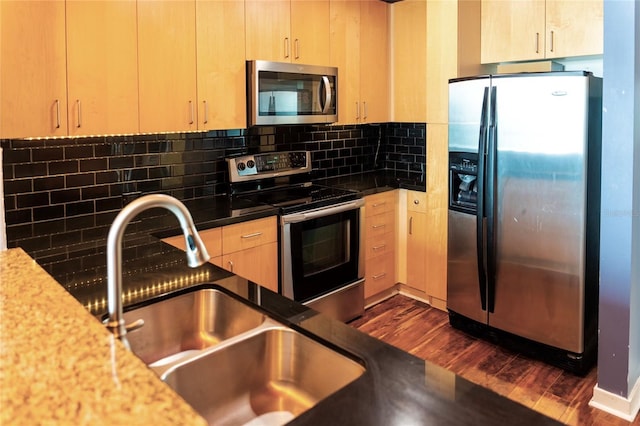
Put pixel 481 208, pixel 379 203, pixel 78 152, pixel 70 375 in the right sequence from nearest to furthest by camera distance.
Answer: pixel 70 375 < pixel 78 152 < pixel 481 208 < pixel 379 203

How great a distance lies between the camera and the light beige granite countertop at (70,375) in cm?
78

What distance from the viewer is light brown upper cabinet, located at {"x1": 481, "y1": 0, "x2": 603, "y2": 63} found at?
10.2 feet

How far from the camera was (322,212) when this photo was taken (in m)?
3.24

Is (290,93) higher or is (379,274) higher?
(290,93)

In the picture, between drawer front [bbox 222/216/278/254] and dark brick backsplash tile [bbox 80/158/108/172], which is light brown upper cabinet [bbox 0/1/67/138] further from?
drawer front [bbox 222/216/278/254]

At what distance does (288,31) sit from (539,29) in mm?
1614

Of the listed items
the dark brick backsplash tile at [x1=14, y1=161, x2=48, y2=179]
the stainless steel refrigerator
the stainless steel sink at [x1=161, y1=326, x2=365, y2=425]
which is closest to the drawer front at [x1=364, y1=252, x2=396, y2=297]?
the stainless steel refrigerator

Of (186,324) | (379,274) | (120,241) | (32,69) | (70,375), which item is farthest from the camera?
(379,274)

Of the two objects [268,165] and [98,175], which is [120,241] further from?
[268,165]

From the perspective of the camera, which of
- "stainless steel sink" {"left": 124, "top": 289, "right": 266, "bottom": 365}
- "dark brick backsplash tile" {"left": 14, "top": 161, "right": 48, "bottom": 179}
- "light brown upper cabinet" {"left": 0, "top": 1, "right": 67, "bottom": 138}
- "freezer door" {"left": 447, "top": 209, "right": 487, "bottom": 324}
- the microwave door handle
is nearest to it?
"stainless steel sink" {"left": 124, "top": 289, "right": 266, "bottom": 365}

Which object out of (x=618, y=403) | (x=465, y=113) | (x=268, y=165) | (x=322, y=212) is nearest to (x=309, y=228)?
(x=322, y=212)

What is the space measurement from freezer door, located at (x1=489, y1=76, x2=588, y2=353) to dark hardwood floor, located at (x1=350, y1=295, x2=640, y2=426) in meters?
0.19

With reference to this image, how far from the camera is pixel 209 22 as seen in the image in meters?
2.92

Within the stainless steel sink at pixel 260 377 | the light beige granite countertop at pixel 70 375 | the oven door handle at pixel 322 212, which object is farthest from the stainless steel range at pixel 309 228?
the light beige granite countertop at pixel 70 375
